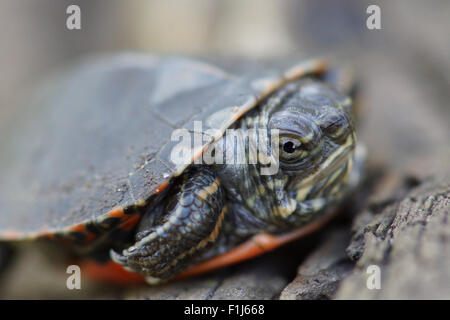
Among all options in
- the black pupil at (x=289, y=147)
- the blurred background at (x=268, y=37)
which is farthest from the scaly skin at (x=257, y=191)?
the blurred background at (x=268, y=37)

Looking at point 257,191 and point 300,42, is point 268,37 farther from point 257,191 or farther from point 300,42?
point 257,191

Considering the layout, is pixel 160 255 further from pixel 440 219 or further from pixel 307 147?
pixel 440 219

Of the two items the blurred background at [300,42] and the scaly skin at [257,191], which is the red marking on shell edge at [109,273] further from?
the blurred background at [300,42]

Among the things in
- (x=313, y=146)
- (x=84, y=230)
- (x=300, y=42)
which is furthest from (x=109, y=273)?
(x=300, y=42)

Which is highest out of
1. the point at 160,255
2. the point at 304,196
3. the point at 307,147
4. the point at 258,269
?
the point at 307,147

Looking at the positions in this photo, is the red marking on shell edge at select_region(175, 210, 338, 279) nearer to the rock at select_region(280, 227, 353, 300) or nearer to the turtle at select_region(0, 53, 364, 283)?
the turtle at select_region(0, 53, 364, 283)

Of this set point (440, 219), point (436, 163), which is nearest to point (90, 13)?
point (436, 163)
